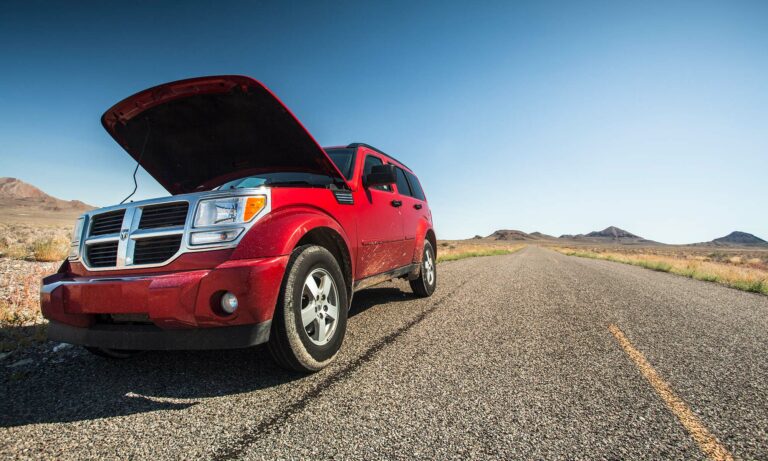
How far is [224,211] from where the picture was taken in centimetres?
235

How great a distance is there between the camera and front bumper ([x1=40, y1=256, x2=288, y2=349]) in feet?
7.06

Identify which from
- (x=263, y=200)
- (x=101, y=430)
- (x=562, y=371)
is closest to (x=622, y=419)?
(x=562, y=371)

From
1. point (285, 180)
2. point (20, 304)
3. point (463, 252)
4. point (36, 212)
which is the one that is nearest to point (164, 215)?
point (285, 180)

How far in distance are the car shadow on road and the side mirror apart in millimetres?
2046

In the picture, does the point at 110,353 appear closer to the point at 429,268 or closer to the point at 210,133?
the point at 210,133

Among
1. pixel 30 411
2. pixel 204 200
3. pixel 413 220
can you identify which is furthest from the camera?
pixel 413 220

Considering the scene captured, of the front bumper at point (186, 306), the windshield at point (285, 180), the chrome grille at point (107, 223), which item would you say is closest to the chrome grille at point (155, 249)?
the front bumper at point (186, 306)

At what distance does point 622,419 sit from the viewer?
1955mm

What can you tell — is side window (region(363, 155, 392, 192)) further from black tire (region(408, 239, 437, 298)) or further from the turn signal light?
the turn signal light

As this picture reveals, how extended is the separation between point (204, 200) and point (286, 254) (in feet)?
2.15

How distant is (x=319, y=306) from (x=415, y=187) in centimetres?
395

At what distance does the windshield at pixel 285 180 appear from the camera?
3.55 metres

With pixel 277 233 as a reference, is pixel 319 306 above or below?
below

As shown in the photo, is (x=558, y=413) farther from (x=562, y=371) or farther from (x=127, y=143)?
(x=127, y=143)
